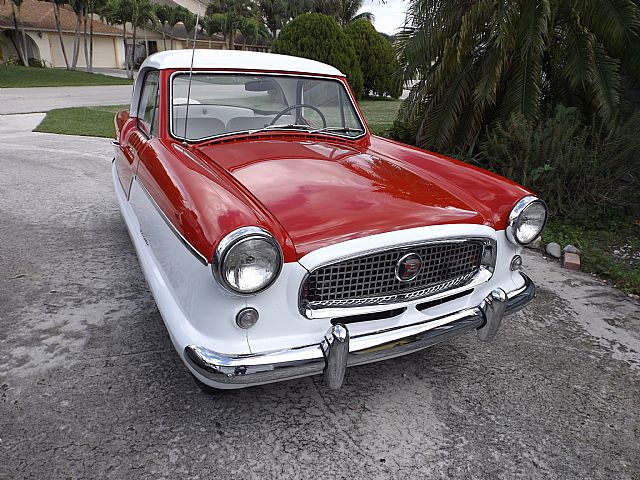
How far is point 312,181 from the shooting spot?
2.46 m

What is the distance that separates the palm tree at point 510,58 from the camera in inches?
201

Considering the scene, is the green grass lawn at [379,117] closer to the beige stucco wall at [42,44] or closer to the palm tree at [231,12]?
the palm tree at [231,12]

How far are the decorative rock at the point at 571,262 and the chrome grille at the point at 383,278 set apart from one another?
214cm

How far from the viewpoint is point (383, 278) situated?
2.15 metres

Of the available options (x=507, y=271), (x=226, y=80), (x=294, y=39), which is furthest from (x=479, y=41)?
(x=294, y=39)

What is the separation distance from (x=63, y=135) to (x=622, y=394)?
31.5ft

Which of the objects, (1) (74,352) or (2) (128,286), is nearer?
(1) (74,352)

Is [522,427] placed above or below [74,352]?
above

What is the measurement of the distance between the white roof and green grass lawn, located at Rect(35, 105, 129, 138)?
6636 millimetres

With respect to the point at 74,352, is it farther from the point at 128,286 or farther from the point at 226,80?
the point at 226,80

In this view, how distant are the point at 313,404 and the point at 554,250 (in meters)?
2.91

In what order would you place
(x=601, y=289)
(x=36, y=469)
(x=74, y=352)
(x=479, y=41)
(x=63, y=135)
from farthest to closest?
1. (x=63, y=135)
2. (x=479, y=41)
3. (x=601, y=289)
4. (x=74, y=352)
5. (x=36, y=469)

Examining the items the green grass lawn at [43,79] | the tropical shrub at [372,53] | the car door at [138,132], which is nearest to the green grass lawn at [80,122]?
the car door at [138,132]

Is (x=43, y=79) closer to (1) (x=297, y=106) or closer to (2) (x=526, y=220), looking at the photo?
(1) (x=297, y=106)
